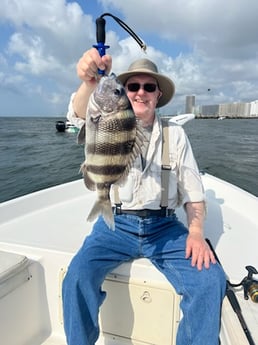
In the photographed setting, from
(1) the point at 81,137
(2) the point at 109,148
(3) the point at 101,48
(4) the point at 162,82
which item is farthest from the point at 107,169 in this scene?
(4) the point at 162,82

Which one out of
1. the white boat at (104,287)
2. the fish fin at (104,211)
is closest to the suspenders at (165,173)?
the white boat at (104,287)

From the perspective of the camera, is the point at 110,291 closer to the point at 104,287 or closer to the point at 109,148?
the point at 104,287

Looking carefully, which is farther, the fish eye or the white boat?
the white boat

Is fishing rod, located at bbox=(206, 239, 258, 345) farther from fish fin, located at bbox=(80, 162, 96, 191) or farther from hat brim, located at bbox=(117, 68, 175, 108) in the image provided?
hat brim, located at bbox=(117, 68, 175, 108)

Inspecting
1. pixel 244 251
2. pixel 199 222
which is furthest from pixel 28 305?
pixel 244 251

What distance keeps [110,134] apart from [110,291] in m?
1.29

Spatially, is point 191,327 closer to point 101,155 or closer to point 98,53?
point 101,155

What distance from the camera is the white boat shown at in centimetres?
209

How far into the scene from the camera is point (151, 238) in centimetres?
221

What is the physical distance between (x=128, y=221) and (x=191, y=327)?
839 millimetres

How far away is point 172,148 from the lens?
2.33 meters

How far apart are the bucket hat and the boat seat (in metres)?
1.61

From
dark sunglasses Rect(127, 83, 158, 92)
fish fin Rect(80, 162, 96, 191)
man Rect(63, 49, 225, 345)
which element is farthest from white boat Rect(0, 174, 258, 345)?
dark sunglasses Rect(127, 83, 158, 92)

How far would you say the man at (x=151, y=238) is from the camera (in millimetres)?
1762
